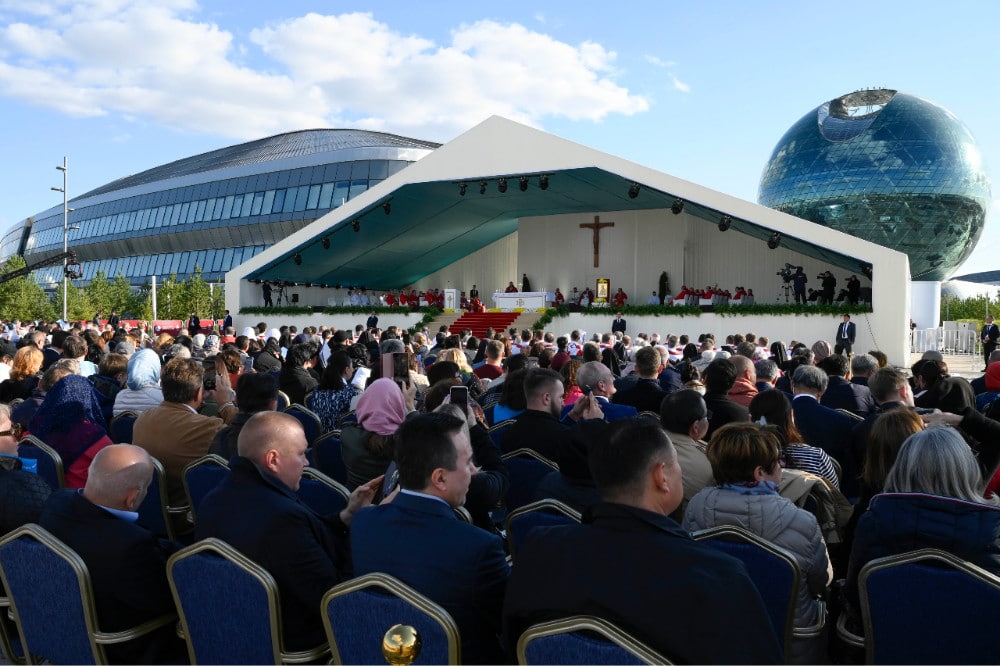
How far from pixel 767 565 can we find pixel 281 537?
167 centimetres

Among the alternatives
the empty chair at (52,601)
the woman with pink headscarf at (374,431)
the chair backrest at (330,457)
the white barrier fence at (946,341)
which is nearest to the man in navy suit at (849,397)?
the woman with pink headscarf at (374,431)

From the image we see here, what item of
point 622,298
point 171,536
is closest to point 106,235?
point 622,298

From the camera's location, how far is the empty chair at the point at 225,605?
2.32 metres

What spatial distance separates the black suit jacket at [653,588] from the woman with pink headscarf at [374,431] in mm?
2159

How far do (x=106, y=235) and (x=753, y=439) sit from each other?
213ft

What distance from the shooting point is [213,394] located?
6.59 meters

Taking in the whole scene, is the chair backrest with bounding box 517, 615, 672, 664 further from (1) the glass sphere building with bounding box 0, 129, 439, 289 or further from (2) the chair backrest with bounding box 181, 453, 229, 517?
(1) the glass sphere building with bounding box 0, 129, 439, 289

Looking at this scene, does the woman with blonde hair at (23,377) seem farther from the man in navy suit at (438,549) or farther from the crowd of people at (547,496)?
the man in navy suit at (438,549)

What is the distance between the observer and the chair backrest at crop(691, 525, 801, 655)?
251 cm

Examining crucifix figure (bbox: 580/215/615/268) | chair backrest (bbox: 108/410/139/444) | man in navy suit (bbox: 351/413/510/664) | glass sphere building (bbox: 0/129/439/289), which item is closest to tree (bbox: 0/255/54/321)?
glass sphere building (bbox: 0/129/439/289)

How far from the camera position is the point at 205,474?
154 inches

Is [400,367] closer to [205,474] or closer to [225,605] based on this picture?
[205,474]

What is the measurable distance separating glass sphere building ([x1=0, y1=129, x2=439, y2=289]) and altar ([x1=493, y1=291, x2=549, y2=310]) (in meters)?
18.6

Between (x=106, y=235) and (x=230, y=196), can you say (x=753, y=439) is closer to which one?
(x=230, y=196)
